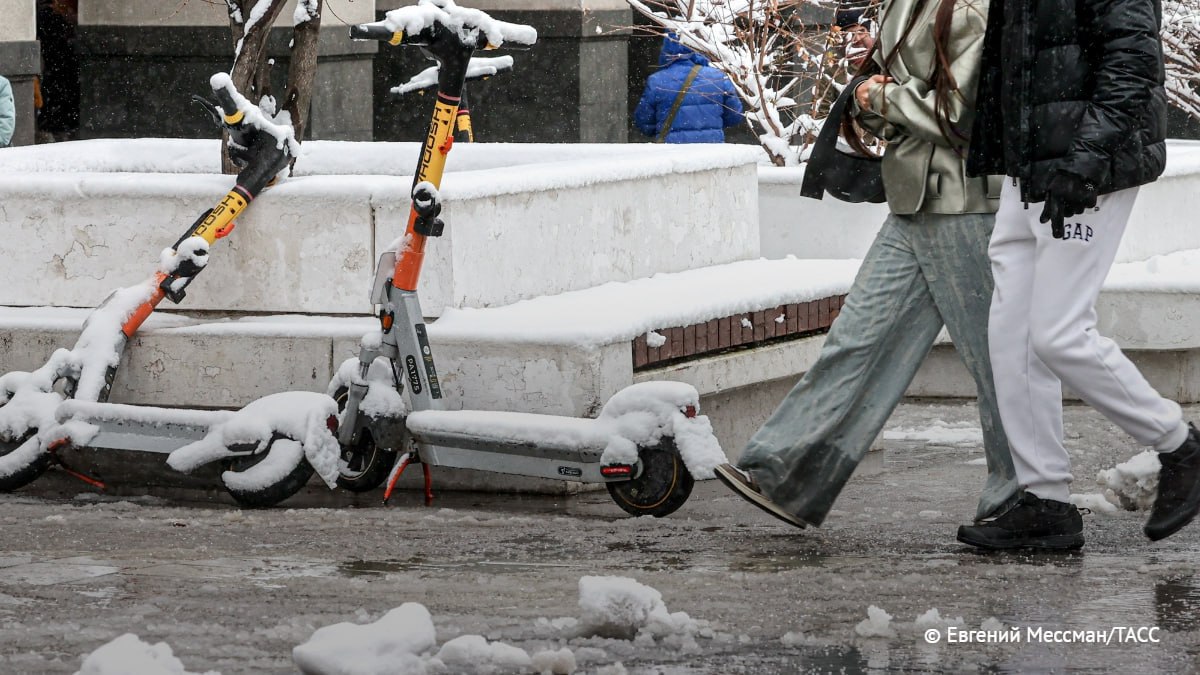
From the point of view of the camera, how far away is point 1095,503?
5.91 meters

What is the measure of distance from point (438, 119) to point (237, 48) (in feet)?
5.28

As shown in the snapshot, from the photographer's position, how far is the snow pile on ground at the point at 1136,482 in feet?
18.9

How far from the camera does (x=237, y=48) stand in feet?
25.0

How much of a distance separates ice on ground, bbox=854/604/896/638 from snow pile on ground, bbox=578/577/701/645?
1.16 ft

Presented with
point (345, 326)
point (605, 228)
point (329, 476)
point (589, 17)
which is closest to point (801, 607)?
point (329, 476)

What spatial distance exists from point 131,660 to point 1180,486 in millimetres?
2753

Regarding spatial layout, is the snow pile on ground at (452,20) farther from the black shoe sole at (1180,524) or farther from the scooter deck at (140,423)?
the black shoe sole at (1180,524)

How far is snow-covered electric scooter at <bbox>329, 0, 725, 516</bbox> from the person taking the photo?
580cm

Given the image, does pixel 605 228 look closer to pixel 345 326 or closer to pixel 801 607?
pixel 345 326

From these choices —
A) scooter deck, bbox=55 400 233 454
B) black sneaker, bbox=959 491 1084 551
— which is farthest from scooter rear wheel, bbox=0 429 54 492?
black sneaker, bbox=959 491 1084 551

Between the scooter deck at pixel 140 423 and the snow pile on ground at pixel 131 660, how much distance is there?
2.49 metres

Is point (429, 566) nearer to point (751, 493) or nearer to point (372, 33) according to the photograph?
point (751, 493)

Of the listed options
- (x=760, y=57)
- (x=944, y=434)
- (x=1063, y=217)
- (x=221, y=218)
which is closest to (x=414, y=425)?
(x=221, y=218)

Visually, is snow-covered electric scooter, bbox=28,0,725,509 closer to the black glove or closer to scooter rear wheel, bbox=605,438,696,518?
scooter rear wheel, bbox=605,438,696,518
